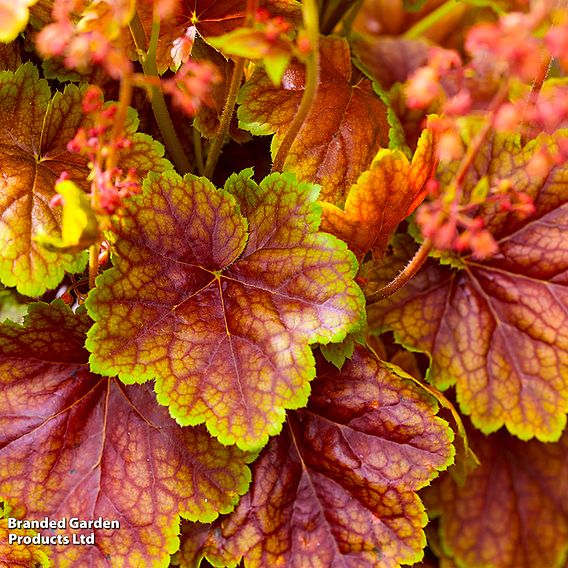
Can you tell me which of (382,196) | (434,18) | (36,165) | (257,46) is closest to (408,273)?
(382,196)

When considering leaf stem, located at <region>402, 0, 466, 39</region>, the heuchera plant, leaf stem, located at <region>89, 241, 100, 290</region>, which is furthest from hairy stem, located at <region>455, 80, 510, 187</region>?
leaf stem, located at <region>402, 0, 466, 39</region>

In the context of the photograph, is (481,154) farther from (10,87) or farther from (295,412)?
(10,87)

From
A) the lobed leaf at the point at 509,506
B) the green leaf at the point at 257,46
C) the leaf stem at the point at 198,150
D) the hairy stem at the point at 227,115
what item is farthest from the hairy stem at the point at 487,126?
the lobed leaf at the point at 509,506

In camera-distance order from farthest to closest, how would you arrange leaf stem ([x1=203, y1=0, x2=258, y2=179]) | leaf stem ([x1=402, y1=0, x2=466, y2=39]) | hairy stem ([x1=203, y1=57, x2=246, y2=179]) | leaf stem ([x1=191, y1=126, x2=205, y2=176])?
leaf stem ([x1=402, y1=0, x2=466, y2=39]), leaf stem ([x1=191, y1=126, x2=205, y2=176]), hairy stem ([x1=203, y1=57, x2=246, y2=179]), leaf stem ([x1=203, y1=0, x2=258, y2=179])

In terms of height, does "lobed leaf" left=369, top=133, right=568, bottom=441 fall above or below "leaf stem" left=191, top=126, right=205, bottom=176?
below

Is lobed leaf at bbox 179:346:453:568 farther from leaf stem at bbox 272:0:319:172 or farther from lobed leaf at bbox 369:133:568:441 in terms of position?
leaf stem at bbox 272:0:319:172
